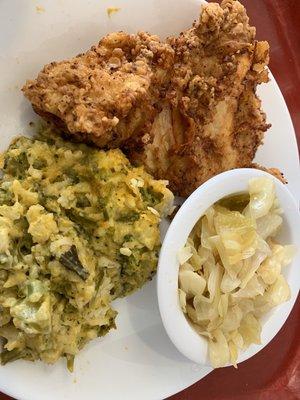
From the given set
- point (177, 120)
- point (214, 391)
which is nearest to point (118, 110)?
point (177, 120)

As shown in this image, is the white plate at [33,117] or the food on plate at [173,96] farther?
the white plate at [33,117]

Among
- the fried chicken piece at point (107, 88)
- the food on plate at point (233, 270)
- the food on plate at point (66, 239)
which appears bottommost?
the food on plate at point (233, 270)

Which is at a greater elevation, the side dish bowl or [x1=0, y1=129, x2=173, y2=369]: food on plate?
[x1=0, y1=129, x2=173, y2=369]: food on plate

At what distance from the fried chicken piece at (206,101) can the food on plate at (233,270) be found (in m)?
0.18

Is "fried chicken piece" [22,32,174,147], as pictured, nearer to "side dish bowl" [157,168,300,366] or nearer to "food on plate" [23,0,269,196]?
"food on plate" [23,0,269,196]

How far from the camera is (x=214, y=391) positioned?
8.48 ft

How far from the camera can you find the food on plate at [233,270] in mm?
2039

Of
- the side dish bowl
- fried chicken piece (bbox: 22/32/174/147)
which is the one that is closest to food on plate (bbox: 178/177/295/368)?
the side dish bowl

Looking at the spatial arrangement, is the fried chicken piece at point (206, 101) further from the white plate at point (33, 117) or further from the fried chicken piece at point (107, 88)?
the white plate at point (33, 117)

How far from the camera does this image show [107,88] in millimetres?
1913

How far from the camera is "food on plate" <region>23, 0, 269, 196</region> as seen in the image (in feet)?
6.23

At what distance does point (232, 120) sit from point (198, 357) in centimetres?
83

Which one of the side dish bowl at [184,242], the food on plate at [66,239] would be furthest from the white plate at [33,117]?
the side dish bowl at [184,242]

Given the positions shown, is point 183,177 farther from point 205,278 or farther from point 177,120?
point 205,278
